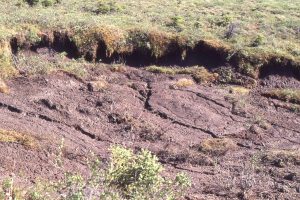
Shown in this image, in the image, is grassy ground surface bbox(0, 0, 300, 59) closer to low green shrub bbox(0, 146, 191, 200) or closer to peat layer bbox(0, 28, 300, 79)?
peat layer bbox(0, 28, 300, 79)

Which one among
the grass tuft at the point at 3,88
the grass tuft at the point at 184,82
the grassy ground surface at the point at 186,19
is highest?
the grassy ground surface at the point at 186,19

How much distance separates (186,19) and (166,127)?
1098 centimetres

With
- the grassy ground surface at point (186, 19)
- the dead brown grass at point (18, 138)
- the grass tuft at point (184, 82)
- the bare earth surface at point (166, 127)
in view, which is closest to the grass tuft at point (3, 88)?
the bare earth surface at point (166, 127)

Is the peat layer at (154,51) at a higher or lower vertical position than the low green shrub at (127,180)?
lower

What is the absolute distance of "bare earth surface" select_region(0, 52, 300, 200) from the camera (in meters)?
14.8

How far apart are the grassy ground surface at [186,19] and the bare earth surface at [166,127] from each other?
307 centimetres

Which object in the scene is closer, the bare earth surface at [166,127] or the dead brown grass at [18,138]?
the bare earth surface at [166,127]

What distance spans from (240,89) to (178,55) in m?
3.52

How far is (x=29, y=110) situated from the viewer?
58.7 feet

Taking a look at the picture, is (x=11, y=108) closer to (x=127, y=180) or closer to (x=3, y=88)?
(x=3, y=88)

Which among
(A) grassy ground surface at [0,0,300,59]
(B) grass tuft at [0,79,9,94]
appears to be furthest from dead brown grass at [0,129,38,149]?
(A) grassy ground surface at [0,0,300,59]

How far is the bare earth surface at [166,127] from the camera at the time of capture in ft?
48.6

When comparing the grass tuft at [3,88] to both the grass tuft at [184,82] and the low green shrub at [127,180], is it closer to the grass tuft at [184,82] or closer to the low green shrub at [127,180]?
the grass tuft at [184,82]

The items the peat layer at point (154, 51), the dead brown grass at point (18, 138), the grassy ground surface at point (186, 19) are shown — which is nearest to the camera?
the dead brown grass at point (18, 138)
